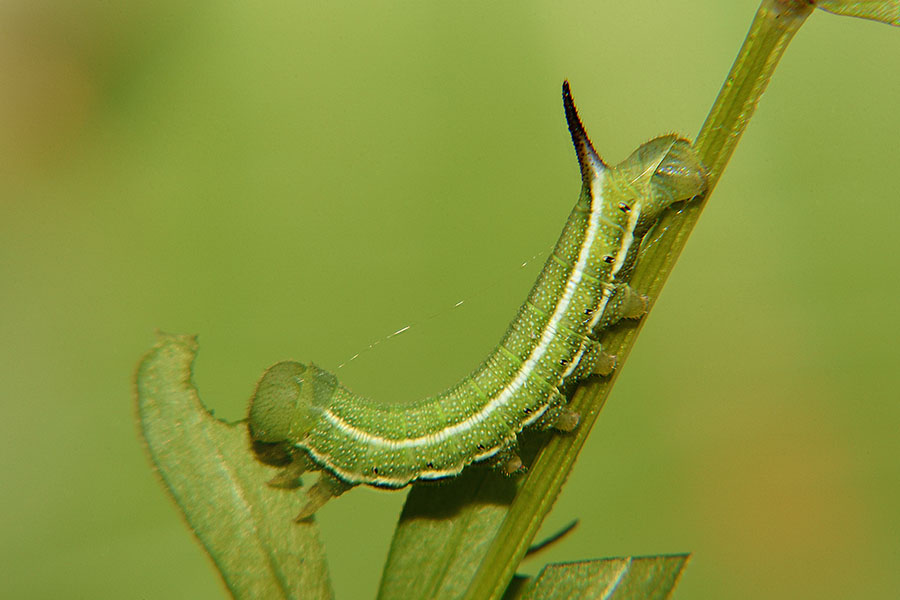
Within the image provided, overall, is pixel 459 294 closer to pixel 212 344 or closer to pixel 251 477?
pixel 212 344

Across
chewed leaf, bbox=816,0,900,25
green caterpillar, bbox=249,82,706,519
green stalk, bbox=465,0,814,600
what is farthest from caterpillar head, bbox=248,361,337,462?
chewed leaf, bbox=816,0,900,25

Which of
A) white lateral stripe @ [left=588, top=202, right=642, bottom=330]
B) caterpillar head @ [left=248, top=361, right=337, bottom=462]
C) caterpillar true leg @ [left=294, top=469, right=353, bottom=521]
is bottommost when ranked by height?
caterpillar true leg @ [left=294, top=469, right=353, bottom=521]

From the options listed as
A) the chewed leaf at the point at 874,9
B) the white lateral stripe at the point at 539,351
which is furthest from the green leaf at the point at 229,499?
the chewed leaf at the point at 874,9

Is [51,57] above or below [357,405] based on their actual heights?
above

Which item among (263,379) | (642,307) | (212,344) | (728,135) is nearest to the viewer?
(728,135)

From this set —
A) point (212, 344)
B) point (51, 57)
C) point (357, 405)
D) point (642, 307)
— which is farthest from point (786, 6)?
point (51, 57)

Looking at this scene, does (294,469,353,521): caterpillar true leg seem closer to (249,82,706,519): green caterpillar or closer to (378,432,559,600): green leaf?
(249,82,706,519): green caterpillar

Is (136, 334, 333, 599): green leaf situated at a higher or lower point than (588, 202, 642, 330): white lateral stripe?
lower
